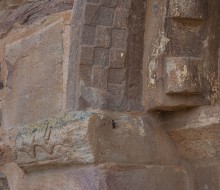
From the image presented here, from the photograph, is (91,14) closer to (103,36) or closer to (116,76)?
(103,36)

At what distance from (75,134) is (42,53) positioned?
50cm

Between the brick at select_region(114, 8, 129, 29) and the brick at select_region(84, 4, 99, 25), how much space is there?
0.06 m

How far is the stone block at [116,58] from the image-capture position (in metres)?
1.69

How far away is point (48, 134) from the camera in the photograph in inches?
66.3

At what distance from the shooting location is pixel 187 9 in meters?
1.65

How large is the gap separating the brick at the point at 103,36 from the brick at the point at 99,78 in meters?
0.07

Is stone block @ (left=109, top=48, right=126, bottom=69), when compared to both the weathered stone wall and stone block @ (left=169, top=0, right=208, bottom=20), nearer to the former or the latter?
the weathered stone wall

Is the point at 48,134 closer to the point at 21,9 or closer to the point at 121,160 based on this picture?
the point at 121,160

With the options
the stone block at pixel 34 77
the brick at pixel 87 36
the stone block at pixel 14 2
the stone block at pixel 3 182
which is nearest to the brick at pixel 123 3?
the brick at pixel 87 36

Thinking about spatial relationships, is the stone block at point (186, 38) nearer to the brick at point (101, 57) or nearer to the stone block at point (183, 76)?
the stone block at point (183, 76)

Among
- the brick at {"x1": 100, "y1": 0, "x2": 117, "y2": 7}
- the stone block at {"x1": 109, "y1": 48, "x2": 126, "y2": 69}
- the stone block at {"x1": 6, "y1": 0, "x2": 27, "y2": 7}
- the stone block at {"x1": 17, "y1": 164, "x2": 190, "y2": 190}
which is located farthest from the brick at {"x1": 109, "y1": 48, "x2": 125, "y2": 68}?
the stone block at {"x1": 6, "y1": 0, "x2": 27, "y2": 7}

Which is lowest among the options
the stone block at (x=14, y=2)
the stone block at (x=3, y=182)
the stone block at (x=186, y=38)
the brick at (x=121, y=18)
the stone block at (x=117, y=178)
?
the stone block at (x=117, y=178)

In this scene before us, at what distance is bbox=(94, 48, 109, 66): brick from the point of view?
168 centimetres

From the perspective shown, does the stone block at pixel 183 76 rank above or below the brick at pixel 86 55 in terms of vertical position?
below
